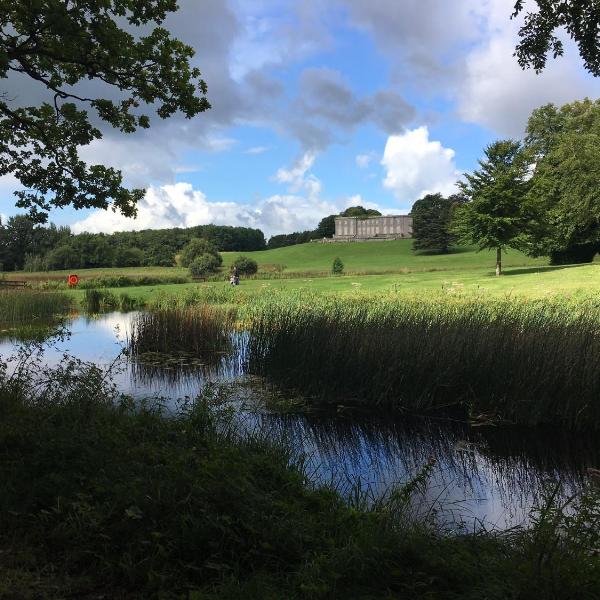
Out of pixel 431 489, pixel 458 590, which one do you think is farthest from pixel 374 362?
pixel 458 590

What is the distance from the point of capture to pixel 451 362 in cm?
980

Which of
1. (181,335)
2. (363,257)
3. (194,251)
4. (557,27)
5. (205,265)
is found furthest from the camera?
(363,257)

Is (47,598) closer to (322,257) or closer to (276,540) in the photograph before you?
(276,540)

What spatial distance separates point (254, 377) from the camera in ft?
39.9

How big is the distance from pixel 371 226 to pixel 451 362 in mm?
130448

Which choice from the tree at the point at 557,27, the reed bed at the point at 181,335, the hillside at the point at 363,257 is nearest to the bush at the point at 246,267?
the hillside at the point at 363,257

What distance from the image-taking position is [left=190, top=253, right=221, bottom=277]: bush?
197 ft

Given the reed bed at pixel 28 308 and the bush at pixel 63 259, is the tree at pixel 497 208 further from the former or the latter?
Answer: the bush at pixel 63 259

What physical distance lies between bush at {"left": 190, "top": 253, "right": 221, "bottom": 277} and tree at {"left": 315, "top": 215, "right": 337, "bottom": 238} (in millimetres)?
86964

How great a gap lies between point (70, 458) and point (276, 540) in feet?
6.82

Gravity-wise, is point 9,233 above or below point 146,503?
above

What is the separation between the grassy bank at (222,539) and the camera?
10.5 feet

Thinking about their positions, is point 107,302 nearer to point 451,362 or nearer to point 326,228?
point 451,362

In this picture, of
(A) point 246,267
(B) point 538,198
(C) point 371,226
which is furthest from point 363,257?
(C) point 371,226
